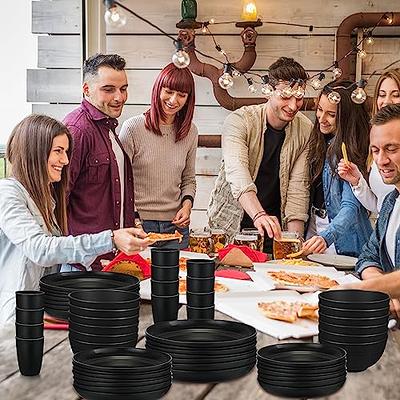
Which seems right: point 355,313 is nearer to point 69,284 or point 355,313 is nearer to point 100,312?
point 100,312

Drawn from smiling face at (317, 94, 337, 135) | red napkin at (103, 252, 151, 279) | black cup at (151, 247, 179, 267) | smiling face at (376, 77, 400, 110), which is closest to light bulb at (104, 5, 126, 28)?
black cup at (151, 247, 179, 267)

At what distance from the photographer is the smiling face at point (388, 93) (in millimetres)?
4094

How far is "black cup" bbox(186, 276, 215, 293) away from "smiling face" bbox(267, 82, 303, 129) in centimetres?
226

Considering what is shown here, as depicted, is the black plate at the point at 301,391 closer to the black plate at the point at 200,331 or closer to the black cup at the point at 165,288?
the black plate at the point at 200,331

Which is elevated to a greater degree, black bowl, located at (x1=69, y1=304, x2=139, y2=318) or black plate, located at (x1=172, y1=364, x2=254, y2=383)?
black bowl, located at (x1=69, y1=304, x2=139, y2=318)

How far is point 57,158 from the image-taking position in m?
3.31

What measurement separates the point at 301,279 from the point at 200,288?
0.95 m

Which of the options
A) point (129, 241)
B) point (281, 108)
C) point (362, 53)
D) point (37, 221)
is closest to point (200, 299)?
point (129, 241)

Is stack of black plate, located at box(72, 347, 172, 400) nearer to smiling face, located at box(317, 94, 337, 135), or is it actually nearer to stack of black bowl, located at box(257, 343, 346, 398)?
stack of black bowl, located at box(257, 343, 346, 398)

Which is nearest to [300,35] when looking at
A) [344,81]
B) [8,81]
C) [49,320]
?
[344,81]

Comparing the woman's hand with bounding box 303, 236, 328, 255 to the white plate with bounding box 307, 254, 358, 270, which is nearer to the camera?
the white plate with bounding box 307, 254, 358, 270

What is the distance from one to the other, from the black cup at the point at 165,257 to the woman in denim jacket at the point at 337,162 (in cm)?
201

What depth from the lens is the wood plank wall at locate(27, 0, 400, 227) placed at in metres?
5.40

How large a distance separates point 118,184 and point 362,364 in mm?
2230
